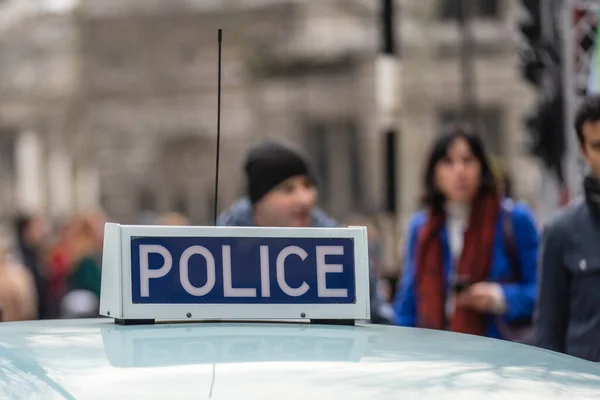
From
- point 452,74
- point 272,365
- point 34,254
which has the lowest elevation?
point 34,254

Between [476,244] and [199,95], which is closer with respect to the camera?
[476,244]

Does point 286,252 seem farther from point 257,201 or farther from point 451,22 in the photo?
point 451,22

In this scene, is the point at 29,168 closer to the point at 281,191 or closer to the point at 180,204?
the point at 180,204

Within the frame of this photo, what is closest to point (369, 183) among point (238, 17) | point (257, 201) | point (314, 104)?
point (314, 104)

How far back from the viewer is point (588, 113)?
4816mm

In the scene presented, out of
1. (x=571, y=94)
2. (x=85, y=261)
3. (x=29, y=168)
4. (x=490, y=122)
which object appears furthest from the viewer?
(x=29, y=168)

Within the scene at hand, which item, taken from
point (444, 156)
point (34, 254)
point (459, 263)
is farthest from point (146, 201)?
point (459, 263)

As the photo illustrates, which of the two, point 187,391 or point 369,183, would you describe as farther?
point 369,183

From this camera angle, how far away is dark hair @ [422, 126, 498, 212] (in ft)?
19.4

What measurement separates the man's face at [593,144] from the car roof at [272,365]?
1.99 metres

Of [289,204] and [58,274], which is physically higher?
[289,204]

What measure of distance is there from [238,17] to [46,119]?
763 centimetres

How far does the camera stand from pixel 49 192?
54.3m

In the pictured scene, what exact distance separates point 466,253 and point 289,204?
3.06ft
